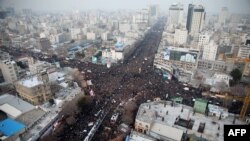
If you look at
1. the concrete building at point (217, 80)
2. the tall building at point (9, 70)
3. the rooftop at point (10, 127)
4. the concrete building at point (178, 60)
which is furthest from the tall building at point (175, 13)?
the rooftop at point (10, 127)

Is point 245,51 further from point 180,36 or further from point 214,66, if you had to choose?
point 180,36

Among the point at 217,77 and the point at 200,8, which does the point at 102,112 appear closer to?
the point at 217,77

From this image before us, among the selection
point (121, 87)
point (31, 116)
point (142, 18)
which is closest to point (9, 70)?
point (31, 116)

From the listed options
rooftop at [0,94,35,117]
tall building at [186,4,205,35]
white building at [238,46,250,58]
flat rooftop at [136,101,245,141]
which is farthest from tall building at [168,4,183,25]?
rooftop at [0,94,35,117]

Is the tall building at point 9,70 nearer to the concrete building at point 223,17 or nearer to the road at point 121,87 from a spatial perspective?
the road at point 121,87

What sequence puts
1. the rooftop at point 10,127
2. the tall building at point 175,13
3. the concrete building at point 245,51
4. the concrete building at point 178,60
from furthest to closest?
the tall building at point 175,13 < the concrete building at point 245,51 < the concrete building at point 178,60 < the rooftop at point 10,127

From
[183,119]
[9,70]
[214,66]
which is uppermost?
[9,70]
